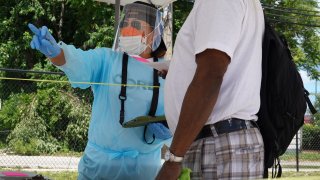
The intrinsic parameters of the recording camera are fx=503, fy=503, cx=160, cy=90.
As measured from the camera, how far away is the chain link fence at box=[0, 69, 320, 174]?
9.13 meters

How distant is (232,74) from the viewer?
173 centimetres

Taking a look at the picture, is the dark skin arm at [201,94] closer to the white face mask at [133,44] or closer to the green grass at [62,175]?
the white face mask at [133,44]

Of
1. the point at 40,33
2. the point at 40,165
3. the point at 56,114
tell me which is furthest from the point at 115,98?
the point at 56,114

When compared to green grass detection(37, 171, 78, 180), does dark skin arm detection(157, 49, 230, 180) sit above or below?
above

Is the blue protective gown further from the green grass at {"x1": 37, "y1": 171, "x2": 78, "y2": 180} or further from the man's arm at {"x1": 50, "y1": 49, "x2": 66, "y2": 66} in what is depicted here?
the green grass at {"x1": 37, "y1": 171, "x2": 78, "y2": 180}

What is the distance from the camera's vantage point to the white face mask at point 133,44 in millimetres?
2822

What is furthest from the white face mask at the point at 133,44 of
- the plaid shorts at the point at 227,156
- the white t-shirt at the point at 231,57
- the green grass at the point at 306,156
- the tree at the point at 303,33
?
the tree at the point at 303,33

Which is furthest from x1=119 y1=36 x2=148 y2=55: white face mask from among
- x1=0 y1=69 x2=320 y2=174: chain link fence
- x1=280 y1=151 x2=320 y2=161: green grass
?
x1=280 y1=151 x2=320 y2=161: green grass

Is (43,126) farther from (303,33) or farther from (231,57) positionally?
(303,33)

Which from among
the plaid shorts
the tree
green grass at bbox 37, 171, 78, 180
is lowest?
green grass at bbox 37, 171, 78, 180

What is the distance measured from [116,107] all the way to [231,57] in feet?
3.71

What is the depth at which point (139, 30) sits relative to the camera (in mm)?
2939

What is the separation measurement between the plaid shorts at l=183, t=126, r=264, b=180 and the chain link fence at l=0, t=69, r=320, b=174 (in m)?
7.03

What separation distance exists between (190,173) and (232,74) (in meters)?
0.37
